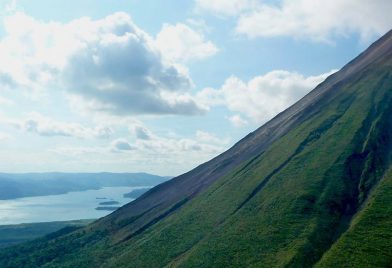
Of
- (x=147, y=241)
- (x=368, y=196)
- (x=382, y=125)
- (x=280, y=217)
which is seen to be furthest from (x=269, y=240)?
(x=382, y=125)

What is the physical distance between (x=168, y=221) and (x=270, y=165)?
36.3 meters

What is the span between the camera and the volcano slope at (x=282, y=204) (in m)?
80.5

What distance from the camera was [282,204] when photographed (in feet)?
327

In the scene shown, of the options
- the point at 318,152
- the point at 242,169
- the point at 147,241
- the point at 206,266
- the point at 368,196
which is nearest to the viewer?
the point at 206,266

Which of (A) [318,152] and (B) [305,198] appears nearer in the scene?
(B) [305,198]

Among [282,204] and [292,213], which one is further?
[282,204]

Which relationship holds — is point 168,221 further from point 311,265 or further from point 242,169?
point 311,265

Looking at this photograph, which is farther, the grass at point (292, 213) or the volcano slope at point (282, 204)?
the volcano slope at point (282, 204)

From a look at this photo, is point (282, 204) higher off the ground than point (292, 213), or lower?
higher

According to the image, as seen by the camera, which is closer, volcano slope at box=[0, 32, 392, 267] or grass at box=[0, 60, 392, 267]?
grass at box=[0, 60, 392, 267]

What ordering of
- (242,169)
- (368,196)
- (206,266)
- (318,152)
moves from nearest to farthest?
(206,266) → (368,196) → (318,152) → (242,169)

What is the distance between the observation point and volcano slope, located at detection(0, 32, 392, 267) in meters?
80.5

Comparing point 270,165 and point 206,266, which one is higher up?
point 270,165

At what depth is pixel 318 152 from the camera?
122 metres
